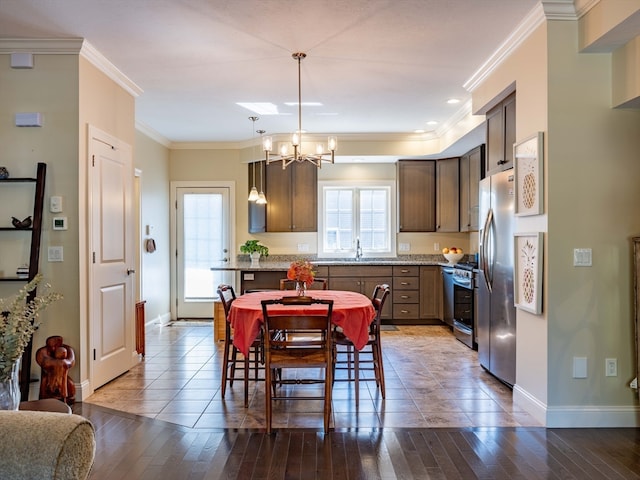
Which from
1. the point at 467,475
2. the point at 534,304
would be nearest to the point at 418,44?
the point at 534,304

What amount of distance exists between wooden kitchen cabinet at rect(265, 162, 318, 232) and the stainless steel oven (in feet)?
7.51

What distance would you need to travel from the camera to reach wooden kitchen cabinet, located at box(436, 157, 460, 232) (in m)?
6.82

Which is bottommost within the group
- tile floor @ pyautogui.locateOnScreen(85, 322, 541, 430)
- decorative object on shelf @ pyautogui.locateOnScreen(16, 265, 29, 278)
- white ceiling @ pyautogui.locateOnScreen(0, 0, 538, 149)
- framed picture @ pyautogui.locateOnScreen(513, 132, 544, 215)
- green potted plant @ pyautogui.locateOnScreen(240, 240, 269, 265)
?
tile floor @ pyautogui.locateOnScreen(85, 322, 541, 430)

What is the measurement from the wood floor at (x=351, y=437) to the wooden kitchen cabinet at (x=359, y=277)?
256 centimetres

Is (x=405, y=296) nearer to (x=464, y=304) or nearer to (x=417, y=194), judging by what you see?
(x=464, y=304)

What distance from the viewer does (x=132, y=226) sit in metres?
4.56

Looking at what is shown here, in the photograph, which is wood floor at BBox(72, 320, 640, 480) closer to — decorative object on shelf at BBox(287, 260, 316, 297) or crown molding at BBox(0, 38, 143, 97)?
decorative object on shelf at BBox(287, 260, 316, 297)

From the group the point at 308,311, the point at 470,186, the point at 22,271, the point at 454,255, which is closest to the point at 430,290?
the point at 454,255

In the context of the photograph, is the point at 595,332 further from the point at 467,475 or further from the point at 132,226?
the point at 132,226

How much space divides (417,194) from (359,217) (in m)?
0.95

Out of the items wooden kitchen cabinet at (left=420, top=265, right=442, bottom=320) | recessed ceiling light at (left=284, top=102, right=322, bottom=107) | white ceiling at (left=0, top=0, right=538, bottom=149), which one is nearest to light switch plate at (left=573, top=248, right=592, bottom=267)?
white ceiling at (left=0, top=0, right=538, bottom=149)

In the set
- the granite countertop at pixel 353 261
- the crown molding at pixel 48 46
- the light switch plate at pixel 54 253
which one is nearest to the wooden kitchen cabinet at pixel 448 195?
the granite countertop at pixel 353 261

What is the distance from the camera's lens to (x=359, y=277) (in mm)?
6746

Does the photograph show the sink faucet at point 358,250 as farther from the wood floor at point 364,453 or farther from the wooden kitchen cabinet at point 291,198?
the wood floor at point 364,453
